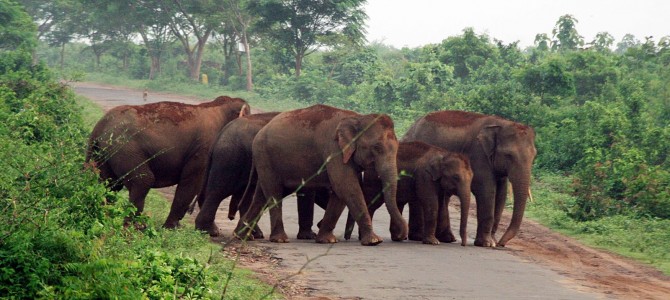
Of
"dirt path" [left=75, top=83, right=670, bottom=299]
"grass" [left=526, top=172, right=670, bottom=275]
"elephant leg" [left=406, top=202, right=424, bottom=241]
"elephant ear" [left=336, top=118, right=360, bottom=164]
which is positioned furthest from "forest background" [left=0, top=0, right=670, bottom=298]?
"elephant ear" [left=336, top=118, right=360, bottom=164]

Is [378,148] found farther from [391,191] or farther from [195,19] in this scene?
[195,19]

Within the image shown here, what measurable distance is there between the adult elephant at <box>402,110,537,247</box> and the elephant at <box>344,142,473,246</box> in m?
0.54

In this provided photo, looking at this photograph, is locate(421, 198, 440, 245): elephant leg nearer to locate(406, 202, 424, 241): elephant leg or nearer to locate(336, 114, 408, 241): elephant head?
locate(406, 202, 424, 241): elephant leg

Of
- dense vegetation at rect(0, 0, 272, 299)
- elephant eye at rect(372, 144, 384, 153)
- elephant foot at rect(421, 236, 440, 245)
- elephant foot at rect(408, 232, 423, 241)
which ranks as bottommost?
elephant foot at rect(408, 232, 423, 241)

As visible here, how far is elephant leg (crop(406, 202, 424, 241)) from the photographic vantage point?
13883 millimetres

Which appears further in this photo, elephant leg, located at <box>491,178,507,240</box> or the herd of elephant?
elephant leg, located at <box>491,178,507,240</box>

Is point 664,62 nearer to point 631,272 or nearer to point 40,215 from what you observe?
point 631,272

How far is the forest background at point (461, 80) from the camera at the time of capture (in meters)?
17.1

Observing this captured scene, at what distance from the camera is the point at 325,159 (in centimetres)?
1306

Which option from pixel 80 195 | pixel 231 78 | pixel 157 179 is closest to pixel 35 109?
pixel 157 179

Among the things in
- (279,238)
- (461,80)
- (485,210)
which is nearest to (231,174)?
(279,238)

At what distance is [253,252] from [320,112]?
2282mm

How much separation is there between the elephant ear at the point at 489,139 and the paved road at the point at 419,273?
4.70 ft

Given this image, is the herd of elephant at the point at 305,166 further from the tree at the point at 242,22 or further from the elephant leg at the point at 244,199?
the tree at the point at 242,22
